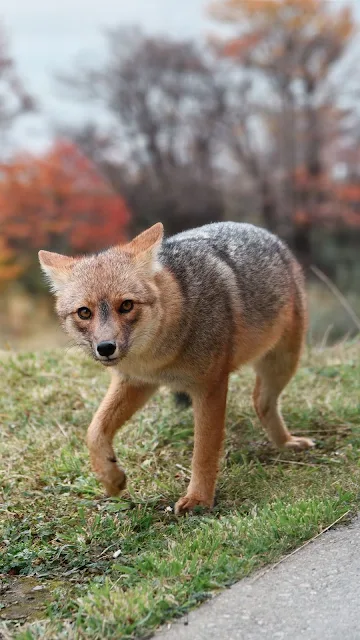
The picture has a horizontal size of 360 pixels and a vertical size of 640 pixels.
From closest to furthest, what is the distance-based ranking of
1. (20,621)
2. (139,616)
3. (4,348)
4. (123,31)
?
(139,616)
(20,621)
(4,348)
(123,31)

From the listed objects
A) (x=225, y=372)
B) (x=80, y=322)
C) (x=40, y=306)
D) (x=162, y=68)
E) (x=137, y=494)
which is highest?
(x=162, y=68)

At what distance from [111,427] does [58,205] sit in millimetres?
12440

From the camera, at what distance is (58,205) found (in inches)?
628

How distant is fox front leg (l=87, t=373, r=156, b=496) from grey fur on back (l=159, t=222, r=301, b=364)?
19.3 inches

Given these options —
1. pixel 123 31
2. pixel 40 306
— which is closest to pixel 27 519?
pixel 40 306

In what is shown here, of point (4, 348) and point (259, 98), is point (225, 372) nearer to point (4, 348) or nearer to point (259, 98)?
point (4, 348)

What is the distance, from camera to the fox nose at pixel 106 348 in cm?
334

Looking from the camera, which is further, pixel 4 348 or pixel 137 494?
pixel 4 348

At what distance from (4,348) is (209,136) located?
1079 cm

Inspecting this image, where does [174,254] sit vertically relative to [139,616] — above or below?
above

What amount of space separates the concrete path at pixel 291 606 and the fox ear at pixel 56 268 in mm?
1615

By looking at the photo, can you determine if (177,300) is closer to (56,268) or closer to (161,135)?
(56,268)

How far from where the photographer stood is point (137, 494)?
4.08 m

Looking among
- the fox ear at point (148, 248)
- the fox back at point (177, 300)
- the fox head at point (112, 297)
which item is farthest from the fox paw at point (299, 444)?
the fox ear at point (148, 248)
